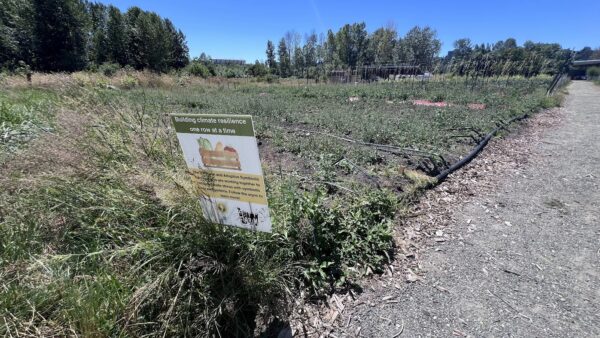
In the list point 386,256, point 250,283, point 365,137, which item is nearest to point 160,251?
point 250,283

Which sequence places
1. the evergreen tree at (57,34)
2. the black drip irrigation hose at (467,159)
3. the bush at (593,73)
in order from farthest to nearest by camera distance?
the bush at (593,73)
the evergreen tree at (57,34)
the black drip irrigation hose at (467,159)

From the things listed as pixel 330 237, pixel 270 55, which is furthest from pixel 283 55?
pixel 330 237

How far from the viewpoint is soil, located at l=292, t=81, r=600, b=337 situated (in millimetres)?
2215

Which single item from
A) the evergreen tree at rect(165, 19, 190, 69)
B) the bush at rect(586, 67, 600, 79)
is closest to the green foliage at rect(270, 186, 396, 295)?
the evergreen tree at rect(165, 19, 190, 69)

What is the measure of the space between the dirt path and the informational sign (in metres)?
1.17

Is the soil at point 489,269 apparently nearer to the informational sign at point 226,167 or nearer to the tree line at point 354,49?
the informational sign at point 226,167

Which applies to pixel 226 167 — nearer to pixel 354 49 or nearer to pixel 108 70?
pixel 108 70

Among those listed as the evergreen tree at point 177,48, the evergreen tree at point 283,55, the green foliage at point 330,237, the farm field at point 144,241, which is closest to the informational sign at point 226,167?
the farm field at point 144,241

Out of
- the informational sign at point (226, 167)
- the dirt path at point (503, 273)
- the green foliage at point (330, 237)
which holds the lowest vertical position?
the dirt path at point (503, 273)

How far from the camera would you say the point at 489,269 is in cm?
283

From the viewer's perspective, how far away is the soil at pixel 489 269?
2215 millimetres

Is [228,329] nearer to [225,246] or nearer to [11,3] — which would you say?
[225,246]

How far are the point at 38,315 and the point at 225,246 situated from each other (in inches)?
45.1

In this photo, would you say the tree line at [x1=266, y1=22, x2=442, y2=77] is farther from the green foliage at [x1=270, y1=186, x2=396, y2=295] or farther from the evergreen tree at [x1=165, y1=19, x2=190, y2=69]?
the green foliage at [x1=270, y1=186, x2=396, y2=295]
